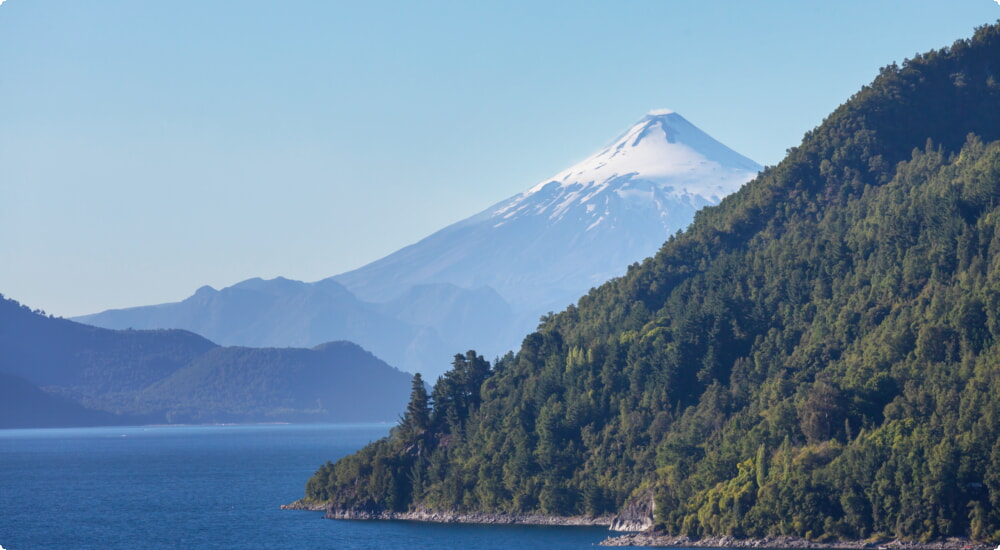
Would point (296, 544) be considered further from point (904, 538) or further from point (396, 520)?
point (904, 538)

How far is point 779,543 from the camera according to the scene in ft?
321

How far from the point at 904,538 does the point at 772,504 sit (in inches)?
406

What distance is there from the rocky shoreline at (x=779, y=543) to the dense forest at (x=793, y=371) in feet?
2.75

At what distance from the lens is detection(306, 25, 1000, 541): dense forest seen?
324 ft

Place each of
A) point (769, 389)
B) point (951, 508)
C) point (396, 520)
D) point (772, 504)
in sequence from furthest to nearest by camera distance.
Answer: point (396, 520) → point (769, 389) → point (772, 504) → point (951, 508)

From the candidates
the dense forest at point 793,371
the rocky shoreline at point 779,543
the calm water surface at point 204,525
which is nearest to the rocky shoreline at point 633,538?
the rocky shoreline at point 779,543

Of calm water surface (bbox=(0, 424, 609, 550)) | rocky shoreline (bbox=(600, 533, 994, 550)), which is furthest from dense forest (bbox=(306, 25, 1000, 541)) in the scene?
calm water surface (bbox=(0, 424, 609, 550))

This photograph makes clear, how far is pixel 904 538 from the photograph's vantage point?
304ft

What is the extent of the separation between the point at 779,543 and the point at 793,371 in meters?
23.6

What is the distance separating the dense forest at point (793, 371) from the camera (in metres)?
98.9

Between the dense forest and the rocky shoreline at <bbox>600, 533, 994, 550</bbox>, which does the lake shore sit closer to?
the dense forest

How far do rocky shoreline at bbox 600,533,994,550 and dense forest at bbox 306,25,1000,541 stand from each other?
84 cm

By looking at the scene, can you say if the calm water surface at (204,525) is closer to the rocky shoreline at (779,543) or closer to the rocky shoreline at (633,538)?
the rocky shoreline at (633,538)

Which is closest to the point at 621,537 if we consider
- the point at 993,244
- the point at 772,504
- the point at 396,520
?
the point at 772,504
